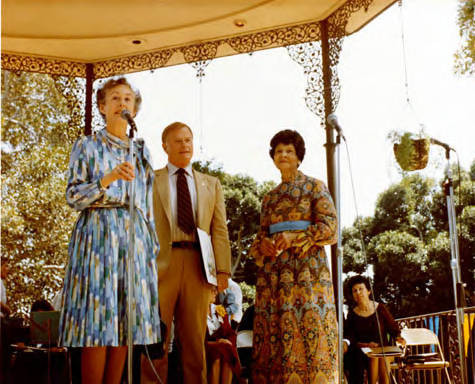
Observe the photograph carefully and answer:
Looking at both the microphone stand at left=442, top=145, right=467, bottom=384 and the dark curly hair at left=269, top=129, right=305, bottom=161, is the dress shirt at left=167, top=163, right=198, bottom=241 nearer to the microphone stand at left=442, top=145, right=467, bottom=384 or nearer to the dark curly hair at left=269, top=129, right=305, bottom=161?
the dark curly hair at left=269, top=129, right=305, bottom=161

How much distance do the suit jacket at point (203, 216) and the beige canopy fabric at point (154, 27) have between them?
115 inches

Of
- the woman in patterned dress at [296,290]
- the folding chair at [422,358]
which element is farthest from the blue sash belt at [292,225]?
the folding chair at [422,358]

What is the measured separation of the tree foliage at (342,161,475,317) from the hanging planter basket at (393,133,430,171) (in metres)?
8.63

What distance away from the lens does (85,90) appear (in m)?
7.11

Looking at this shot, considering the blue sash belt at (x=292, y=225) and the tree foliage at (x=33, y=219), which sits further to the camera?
the tree foliage at (x=33, y=219)

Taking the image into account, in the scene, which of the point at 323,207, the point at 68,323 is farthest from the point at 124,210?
the point at 323,207

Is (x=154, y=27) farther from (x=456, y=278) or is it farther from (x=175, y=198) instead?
(x=456, y=278)

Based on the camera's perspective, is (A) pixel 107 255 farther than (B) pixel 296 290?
No

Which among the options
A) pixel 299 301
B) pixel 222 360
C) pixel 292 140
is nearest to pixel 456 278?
pixel 299 301

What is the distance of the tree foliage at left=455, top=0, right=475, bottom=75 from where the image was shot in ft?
27.8

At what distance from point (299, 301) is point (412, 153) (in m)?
2.68

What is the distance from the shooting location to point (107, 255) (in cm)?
236

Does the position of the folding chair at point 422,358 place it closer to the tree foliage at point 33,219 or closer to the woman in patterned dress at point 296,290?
the woman in patterned dress at point 296,290

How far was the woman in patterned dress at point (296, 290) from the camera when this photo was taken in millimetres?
3051
